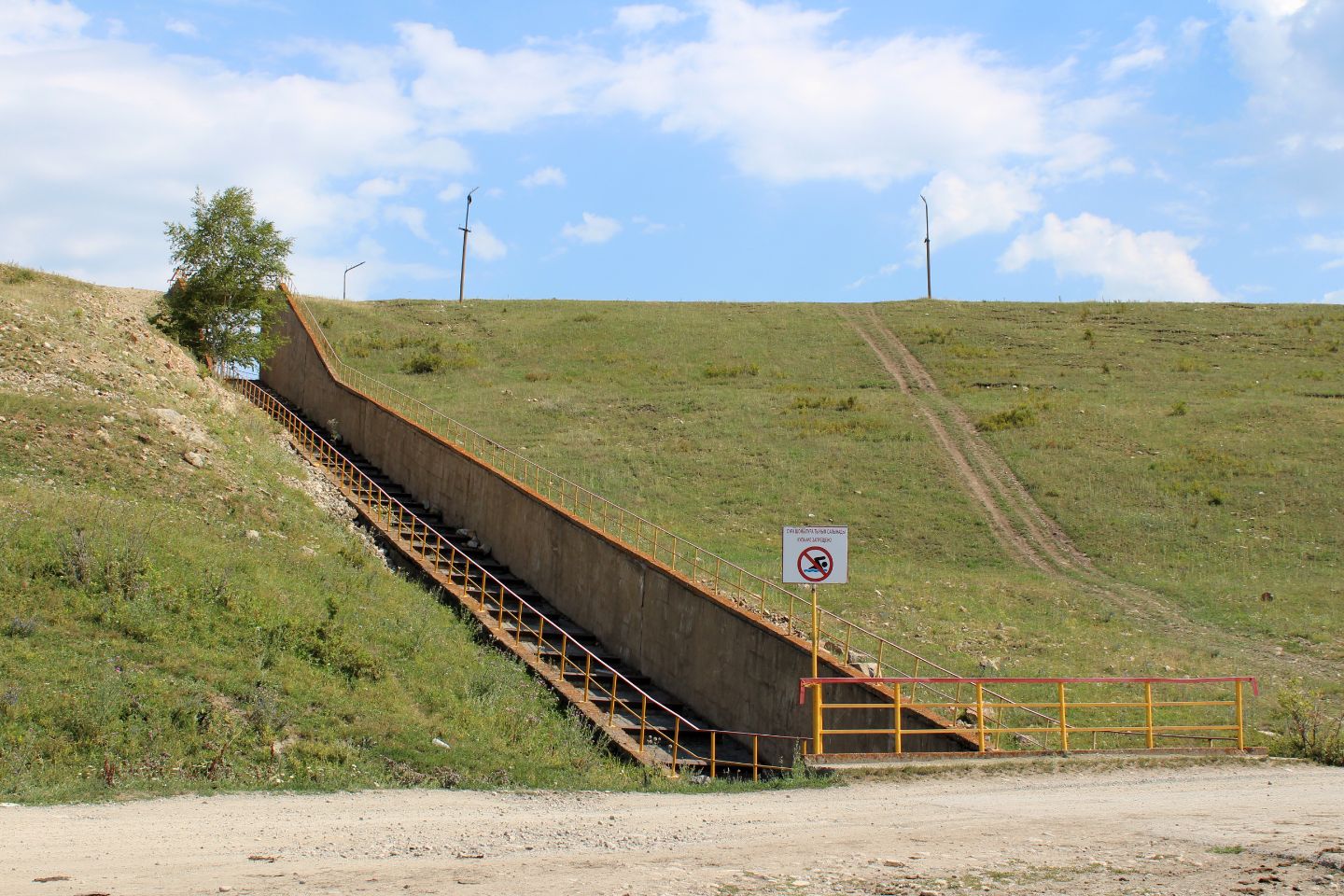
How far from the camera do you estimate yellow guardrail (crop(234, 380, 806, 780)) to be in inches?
766

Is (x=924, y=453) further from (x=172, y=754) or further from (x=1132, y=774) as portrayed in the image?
(x=172, y=754)

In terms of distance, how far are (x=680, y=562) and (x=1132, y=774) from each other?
1315 centimetres

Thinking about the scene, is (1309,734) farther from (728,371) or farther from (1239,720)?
(728,371)

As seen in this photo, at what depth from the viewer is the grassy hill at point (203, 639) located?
1417 centimetres

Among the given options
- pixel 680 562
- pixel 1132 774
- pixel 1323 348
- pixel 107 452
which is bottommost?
pixel 1132 774

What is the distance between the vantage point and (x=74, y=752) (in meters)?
13.7

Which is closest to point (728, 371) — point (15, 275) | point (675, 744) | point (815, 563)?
point (15, 275)

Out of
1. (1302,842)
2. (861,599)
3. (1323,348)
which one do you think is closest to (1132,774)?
(1302,842)

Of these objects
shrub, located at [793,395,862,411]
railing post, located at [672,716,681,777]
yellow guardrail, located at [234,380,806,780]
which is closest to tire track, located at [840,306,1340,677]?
shrub, located at [793,395,862,411]

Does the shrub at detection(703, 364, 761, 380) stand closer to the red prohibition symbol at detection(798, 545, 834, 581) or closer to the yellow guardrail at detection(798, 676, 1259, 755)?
the yellow guardrail at detection(798, 676, 1259, 755)

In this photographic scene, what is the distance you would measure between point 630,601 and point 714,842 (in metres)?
13.9

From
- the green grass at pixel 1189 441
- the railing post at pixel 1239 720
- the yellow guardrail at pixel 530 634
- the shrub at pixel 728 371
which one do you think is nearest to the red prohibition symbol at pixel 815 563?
the yellow guardrail at pixel 530 634

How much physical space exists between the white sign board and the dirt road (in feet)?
10.5

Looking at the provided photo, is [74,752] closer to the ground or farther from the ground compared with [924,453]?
closer to the ground
